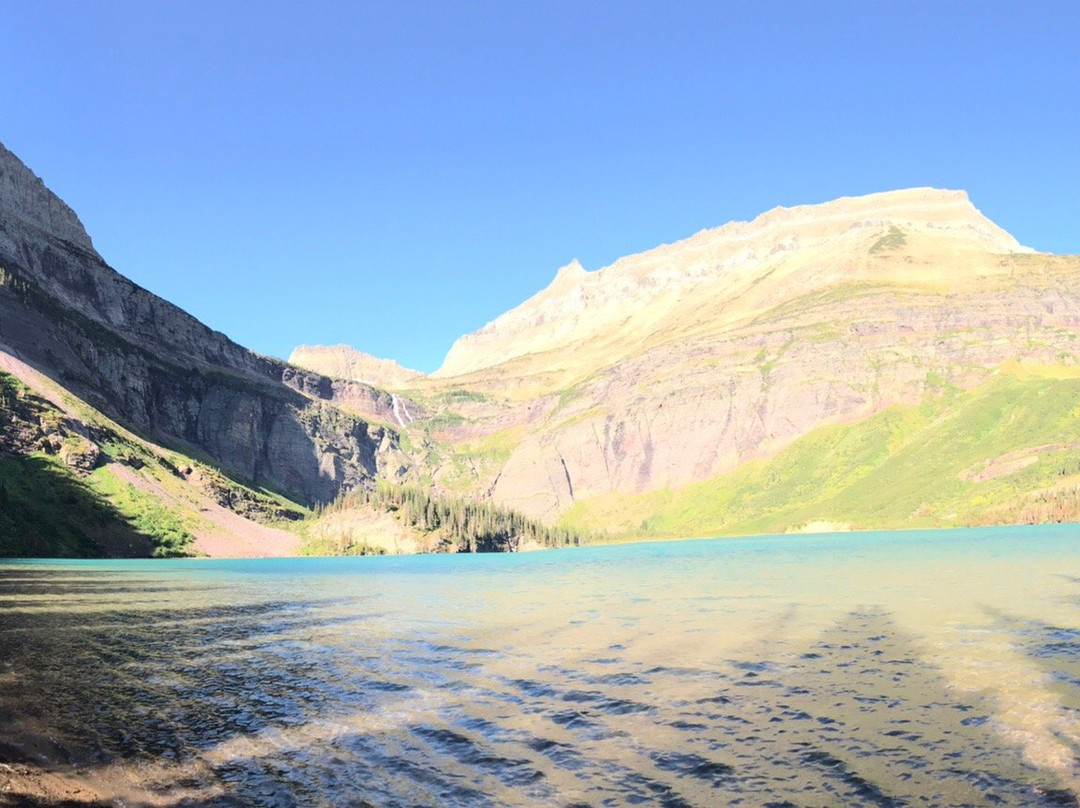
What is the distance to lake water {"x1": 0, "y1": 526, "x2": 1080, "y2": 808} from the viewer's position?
16578 mm

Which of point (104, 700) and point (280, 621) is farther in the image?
point (280, 621)

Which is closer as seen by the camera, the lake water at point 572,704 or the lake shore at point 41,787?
the lake shore at point 41,787

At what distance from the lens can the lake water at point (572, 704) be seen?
54.4 feet

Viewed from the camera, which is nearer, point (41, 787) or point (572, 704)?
point (41, 787)

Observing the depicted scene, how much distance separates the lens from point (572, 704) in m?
24.5

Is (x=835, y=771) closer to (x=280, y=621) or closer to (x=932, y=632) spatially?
(x=932, y=632)

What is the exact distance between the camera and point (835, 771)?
17047mm

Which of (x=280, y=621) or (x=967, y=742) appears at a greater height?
(x=967, y=742)

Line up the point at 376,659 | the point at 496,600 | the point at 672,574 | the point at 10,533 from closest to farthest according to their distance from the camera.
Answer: the point at 376,659, the point at 496,600, the point at 672,574, the point at 10,533

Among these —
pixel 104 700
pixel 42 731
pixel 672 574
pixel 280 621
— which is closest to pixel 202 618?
pixel 280 621

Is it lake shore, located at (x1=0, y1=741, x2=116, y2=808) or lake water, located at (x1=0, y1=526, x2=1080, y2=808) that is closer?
lake shore, located at (x1=0, y1=741, x2=116, y2=808)

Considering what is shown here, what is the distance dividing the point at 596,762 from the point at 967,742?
9477 millimetres

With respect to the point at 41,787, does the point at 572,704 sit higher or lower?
lower

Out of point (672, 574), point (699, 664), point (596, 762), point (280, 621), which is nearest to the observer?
point (596, 762)
